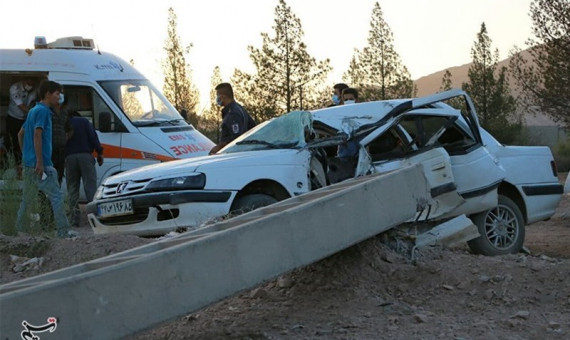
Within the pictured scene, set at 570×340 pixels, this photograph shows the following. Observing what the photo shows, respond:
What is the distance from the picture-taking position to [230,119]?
11.5 m

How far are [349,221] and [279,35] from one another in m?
26.3

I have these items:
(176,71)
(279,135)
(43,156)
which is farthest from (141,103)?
(176,71)

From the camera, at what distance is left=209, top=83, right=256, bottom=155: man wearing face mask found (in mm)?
11398

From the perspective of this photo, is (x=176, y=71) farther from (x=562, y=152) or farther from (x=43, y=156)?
(x=43, y=156)

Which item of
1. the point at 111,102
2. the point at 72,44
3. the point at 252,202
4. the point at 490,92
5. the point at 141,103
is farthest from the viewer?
the point at 490,92

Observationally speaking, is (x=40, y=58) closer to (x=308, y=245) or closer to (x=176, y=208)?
(x=176, y=208)

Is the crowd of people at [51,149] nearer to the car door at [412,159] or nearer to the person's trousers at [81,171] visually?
the person's trousers at [81,171]

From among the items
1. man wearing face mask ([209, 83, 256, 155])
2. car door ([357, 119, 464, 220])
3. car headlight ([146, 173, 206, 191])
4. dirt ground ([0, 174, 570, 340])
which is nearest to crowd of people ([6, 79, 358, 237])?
man wearing face mask ([209, 83, 256, 155])

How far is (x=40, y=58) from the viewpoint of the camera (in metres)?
15.0

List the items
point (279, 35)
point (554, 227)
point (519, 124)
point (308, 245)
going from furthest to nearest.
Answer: point (519, 124) → point (279, 35) → point (554, 227) → point (308, 245)

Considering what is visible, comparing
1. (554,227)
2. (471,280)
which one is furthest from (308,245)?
(554,227)

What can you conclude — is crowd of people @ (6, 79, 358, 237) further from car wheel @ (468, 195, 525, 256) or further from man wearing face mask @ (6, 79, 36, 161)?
car wheel @ (468, 195, 525, 256)

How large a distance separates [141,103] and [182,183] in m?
6.75

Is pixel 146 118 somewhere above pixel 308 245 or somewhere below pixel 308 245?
above
